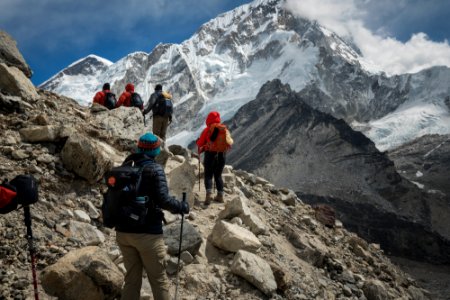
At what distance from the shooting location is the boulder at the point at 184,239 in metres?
7.31

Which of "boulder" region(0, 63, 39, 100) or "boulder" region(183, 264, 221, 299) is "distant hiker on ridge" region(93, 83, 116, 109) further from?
"boulder" region(183, 264, 221, 299)

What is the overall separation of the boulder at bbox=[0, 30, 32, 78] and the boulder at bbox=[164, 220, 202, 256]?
276 inches

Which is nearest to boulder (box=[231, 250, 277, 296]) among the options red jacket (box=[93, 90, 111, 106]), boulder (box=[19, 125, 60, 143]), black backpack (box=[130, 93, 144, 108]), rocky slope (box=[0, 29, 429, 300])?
rocky slope (box=[0, 29, 429, 300])

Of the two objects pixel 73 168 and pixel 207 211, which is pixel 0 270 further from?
pixel 207 211

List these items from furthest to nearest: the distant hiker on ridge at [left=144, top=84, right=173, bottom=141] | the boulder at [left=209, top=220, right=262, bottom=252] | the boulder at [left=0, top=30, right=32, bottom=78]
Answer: the distant hiker on ridge at [left=144, top=84, right=173, bottom=141] < the boulder at [left=0, top=30, right=32, bottom=78] < the boulder at [left=209, top=220, right=262, bottom=252]

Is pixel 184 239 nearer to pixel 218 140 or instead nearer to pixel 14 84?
pixel 218 140

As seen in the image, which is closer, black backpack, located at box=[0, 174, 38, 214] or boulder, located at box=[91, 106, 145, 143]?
black backpack, located at box=[0, 174, 38, 214]

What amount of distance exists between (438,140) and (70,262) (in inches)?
8315

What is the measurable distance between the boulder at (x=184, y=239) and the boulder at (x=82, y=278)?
1.42 meters

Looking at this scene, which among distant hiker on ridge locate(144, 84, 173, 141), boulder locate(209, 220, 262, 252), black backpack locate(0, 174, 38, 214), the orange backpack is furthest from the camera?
distant hiker on ridge locate(144, 84, 173, 141)

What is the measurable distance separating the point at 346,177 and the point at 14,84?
113247mm

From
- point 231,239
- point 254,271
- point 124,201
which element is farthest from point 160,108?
point 124,201

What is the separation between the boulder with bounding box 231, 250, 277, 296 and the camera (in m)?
7.29

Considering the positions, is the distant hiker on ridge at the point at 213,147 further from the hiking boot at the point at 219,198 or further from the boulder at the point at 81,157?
the boulder at the point at 81,157
